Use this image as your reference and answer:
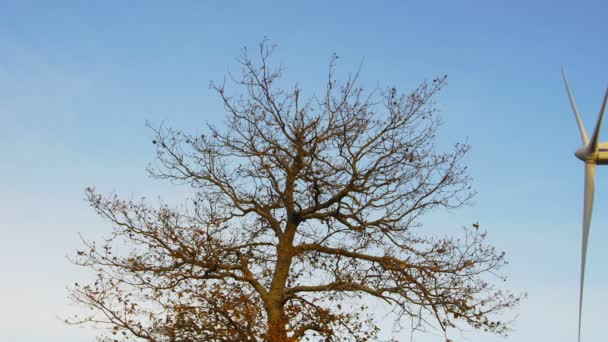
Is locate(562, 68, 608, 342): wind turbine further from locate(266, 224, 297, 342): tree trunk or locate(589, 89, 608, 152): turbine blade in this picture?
locate(266, 224, 297, 342): tree trunk

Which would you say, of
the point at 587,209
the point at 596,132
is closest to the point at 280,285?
the point at 587,209

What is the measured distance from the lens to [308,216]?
2278 centimetres

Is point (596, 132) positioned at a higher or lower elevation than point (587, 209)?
higher

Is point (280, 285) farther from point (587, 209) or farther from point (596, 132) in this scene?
point (596, 132)

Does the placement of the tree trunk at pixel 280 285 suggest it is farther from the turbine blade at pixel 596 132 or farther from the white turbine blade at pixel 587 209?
the turbine blade at pixel 596 132

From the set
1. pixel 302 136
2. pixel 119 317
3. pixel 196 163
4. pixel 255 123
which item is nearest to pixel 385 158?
pixel 302 136

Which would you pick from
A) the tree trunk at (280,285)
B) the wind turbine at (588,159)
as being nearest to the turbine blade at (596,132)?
the wind turbine at (588,159)

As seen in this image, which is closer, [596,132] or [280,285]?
[596,132]

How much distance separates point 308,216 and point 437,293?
4833 mm

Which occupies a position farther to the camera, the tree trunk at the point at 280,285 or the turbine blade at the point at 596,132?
the tree trunk at the point at 280,285

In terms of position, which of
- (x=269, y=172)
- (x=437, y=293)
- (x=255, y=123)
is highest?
(x=255, y=123)

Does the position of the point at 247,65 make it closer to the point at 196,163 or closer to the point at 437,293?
the point at 196,163

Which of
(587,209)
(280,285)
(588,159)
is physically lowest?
(280,285)

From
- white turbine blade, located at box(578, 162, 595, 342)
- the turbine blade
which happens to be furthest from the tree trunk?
the turbine blade
